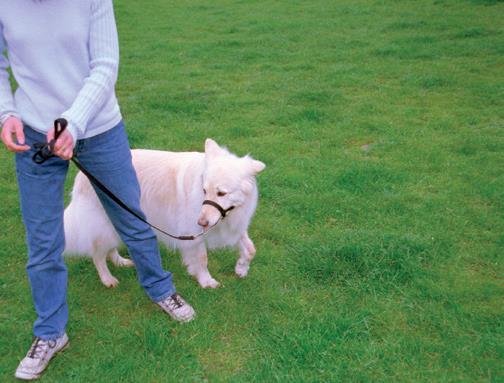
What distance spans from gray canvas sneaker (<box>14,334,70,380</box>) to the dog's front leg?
1107 mm

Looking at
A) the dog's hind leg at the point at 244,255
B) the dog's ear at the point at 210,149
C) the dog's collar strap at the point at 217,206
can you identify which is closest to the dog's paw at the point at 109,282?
the dog's hind leg at the point at 244,255

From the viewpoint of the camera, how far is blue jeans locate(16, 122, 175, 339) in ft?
8.93

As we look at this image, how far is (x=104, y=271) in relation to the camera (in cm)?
391

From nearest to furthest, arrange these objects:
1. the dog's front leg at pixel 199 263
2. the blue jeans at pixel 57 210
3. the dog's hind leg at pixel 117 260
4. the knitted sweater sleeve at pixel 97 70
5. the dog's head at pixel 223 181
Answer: the knitted sweater sleeve at pixel 97 70
the blue jeans at pixel 57 210
the dog's head at pixel 223 181
the dog's front leg at pixel 199 263
the dog's hind leg at pixel 117 260

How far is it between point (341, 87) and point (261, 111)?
172 centimetres

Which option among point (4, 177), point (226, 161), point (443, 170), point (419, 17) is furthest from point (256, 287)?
point (419, 17)

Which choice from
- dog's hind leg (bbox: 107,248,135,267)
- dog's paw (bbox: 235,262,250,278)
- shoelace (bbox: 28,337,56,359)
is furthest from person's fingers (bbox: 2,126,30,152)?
dog's paw (bbox: 235,262,250,278)

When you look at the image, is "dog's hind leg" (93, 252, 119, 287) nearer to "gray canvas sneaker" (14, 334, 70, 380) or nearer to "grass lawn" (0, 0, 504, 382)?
"grass lawn" (0, 0, 504, 382)

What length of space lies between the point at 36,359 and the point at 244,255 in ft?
5.38

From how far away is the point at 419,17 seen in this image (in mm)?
12602

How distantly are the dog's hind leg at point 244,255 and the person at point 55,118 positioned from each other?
1.04 metres

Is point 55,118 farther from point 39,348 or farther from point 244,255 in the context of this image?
point 244,255

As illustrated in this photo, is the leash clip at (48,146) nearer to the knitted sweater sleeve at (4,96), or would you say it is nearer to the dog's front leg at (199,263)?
the knitted sweater sleeve at (4,96)

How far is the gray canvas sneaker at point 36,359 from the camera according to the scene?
299 centimetres
